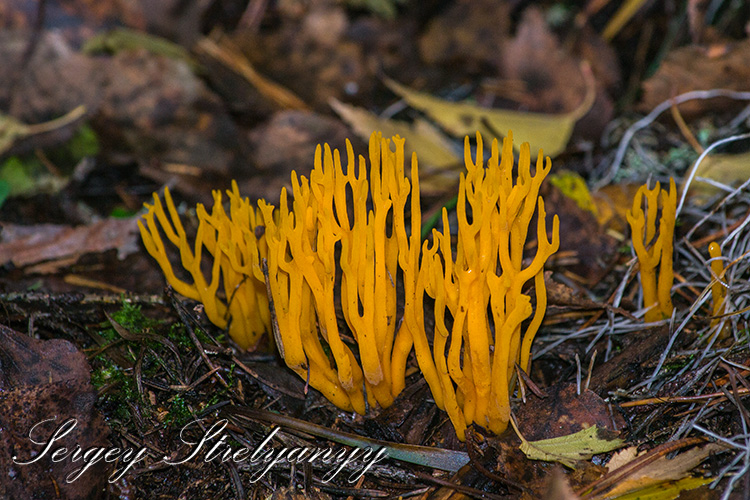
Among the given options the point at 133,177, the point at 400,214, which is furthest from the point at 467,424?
the point at 133,177

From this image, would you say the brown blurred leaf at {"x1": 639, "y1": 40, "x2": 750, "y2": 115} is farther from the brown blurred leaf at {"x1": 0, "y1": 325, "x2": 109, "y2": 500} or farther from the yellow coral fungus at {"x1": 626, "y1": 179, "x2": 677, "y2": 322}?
the brown blurred leaf at {"x1": 0, "y1": 325, "x2": 109, "y2": 500}

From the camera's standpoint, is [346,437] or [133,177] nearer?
[346,437]

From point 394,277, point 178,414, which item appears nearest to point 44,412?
point 178,414

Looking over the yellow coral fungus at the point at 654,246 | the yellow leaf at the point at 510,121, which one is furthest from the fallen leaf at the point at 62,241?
the yellow coral fungus at the point at 654,246

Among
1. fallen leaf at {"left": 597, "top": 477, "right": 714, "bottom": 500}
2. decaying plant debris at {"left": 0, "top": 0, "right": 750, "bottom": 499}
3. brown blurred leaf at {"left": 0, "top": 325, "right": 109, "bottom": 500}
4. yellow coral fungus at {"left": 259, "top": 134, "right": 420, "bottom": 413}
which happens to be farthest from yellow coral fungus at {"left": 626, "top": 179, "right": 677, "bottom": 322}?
brown blurred leaf at {"left": 0, "top": 325, "right": 109, "bottom": 500}

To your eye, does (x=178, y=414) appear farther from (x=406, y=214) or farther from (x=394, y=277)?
(x=406, y=214)

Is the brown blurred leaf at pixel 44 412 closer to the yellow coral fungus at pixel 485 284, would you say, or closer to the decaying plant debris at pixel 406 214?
the decaying plant debris at pixel 406 214

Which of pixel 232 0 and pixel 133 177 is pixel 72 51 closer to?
pixel 133 177
